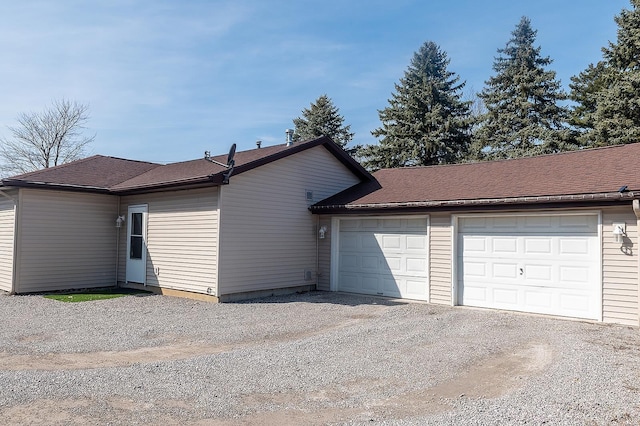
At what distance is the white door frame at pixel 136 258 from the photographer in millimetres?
12008

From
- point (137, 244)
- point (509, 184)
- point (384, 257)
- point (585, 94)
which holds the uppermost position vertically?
point (585, 94)

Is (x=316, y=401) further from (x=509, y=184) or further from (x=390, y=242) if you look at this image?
(x=509, y=184)

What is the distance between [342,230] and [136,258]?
18.6ft

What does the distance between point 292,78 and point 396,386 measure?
1356 cm

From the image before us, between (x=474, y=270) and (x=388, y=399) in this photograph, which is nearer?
(x=388, y=399)

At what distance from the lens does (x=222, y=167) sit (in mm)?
11312

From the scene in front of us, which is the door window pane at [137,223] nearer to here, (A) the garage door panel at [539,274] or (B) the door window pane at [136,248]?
(B) the door window pane at [136,248]

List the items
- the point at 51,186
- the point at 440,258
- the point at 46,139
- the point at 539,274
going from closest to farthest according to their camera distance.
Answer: the point at 539,274
the point at 440,258
the point at 51,186
the point at 46,139

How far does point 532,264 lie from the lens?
29.9 feet

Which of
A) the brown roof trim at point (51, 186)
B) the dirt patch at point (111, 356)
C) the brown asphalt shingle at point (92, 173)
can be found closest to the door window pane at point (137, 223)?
the brown roof trim at point (51, 186)

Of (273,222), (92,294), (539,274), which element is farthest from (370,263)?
(92,294)

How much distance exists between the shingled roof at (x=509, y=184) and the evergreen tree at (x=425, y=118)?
1266 centimetres

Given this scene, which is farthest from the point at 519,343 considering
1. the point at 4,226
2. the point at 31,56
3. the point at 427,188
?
the point at 31,56

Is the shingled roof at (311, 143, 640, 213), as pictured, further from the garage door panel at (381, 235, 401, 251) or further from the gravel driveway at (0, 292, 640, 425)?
the gravel driveway at (0, 292, 640, 425)
